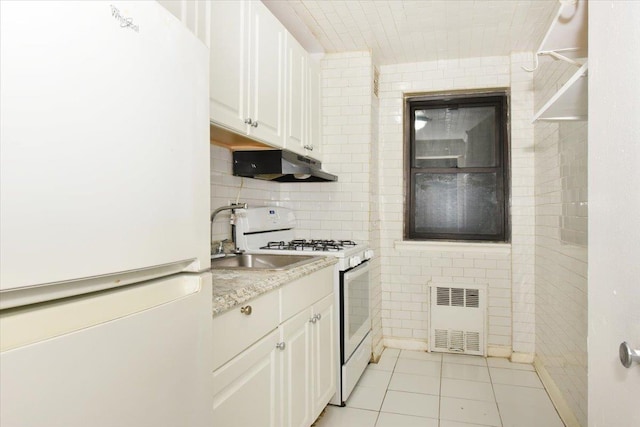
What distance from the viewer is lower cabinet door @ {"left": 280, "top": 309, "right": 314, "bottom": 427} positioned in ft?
5.99

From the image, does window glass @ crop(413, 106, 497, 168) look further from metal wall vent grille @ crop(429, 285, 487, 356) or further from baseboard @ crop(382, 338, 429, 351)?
baseboard @ crop(382, 338, 429, 351)

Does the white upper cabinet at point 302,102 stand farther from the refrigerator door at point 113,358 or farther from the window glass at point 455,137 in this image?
the refrigerator door at point 113,358

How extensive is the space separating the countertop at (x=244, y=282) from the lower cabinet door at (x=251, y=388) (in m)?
0.20

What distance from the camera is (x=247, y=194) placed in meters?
2.87

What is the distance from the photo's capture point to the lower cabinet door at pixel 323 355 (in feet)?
7.22

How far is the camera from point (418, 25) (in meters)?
2.90

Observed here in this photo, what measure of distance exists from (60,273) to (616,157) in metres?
1.07

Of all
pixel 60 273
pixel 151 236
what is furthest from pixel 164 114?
pixel 60 273

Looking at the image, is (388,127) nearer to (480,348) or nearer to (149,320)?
(480,348)

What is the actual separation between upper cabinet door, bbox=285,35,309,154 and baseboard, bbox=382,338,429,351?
6.23ft

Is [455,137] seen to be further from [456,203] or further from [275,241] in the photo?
[275,241]

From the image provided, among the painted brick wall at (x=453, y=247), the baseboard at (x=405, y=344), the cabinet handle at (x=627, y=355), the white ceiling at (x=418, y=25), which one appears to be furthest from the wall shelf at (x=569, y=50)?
the baseboard at (x=405, y=344)

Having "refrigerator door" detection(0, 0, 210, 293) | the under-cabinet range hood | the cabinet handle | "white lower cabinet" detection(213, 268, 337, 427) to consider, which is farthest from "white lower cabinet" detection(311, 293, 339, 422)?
the cabinet handle

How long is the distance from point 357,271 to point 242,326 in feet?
4.87
